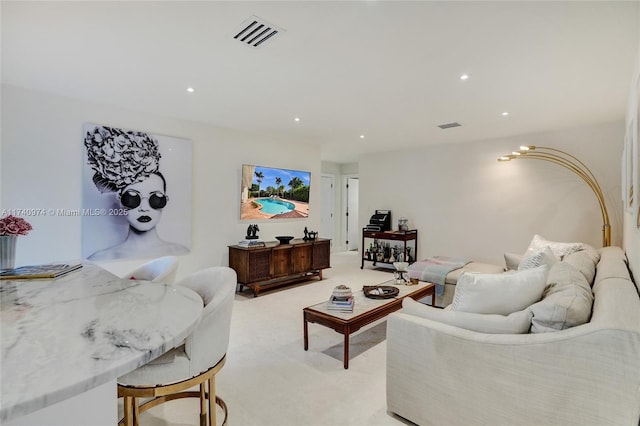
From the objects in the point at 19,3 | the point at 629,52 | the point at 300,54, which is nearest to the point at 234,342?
the point at 300,54

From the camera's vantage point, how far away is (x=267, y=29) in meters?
2.12

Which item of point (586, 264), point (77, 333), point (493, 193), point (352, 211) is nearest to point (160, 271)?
point (77, 333)

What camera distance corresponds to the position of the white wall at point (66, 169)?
3.15 m

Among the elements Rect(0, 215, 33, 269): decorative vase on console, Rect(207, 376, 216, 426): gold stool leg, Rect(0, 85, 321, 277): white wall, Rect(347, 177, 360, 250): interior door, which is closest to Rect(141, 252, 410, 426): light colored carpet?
Rect(207, 376, 216, 426): gold stool leg

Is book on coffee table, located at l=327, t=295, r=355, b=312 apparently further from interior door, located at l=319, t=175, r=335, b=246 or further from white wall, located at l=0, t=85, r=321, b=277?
interior door, located at l=319, t=175, r=335, b=246

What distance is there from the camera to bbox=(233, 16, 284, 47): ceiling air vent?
2037 mm

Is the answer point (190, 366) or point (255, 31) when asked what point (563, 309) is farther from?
point (255, 31)

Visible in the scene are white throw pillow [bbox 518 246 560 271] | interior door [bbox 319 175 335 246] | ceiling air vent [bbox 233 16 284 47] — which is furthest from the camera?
interior door [bbox 319 175 335 246]

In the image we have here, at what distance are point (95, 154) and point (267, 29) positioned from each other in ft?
9.01

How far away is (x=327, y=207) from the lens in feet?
28.0

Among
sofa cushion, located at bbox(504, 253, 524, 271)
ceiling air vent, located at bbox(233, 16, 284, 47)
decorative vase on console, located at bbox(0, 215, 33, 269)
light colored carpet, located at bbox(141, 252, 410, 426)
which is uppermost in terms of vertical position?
ceiling air vent, located at bbox(233, 16, 284, 47)

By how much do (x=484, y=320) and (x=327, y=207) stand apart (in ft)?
22.7

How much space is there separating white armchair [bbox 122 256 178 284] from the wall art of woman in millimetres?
1499

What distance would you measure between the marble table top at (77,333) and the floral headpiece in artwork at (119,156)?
2429mm
